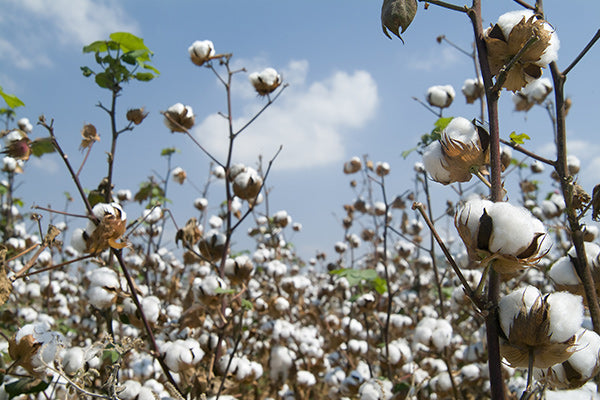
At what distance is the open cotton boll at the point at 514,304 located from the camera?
0.54 metres

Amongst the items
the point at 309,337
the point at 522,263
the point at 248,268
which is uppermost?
the point at 309,337

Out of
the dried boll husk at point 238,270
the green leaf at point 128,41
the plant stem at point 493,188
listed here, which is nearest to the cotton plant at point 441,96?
the dried boll husk at point 238,270

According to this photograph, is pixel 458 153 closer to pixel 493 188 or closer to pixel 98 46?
pixel 493 188


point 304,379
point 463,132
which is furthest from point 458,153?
point 304,379

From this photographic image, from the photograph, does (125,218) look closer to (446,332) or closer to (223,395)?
(223,395)

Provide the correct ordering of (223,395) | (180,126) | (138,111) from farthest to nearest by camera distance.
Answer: (180,126)
(138,111)
(223,395)

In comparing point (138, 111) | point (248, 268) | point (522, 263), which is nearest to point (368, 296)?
point (248, 268)

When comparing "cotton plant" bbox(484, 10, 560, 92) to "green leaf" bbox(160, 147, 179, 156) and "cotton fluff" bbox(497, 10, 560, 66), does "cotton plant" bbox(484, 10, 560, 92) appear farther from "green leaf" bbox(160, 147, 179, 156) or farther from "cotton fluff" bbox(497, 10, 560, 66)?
"green leaf" bbox(160, 147, 179, 156)

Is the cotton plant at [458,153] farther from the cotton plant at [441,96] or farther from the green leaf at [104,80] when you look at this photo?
the cotton plant at [441,96]

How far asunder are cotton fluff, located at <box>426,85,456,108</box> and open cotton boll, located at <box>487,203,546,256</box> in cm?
224

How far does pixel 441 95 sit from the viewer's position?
2.60m

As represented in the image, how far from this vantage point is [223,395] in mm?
1636

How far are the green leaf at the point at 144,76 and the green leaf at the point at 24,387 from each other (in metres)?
1.26

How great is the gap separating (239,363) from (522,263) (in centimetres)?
155
